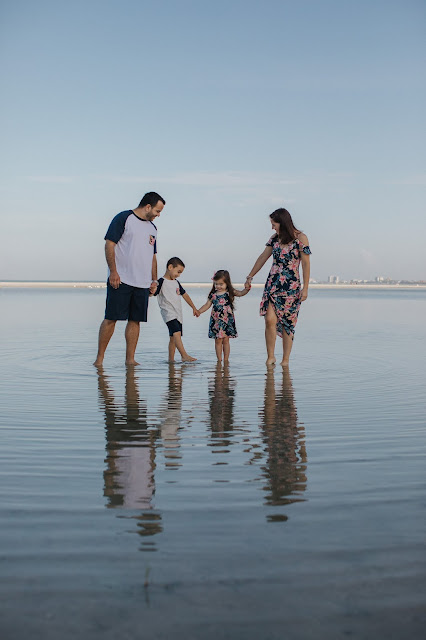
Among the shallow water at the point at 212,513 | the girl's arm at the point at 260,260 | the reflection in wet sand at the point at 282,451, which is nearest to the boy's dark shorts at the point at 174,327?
the girl's arm at the point at 260,260

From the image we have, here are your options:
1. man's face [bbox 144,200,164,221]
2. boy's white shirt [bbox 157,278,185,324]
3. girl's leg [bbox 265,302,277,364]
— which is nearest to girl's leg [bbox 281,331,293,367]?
girl's leg [bbox 265,302,277,364]

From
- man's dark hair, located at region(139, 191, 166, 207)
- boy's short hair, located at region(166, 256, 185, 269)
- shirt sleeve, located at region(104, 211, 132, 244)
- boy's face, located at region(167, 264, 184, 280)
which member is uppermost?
man's dark hair, located at region(139, 191, 166, 207)

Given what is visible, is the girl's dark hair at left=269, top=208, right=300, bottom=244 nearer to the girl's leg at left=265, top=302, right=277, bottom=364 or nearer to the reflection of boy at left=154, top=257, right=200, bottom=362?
the girl's leg at left=265, top=302, right=277, bottom=364

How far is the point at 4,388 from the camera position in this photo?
6.20 metres

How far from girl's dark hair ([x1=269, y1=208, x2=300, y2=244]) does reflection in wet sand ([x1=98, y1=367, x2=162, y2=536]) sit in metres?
3.52

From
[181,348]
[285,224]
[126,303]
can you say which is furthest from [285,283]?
[126,303]

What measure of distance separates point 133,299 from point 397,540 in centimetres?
646

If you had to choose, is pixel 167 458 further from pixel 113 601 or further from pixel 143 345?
pixel 143 345

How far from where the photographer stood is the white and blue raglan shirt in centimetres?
831

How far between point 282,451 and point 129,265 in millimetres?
5019

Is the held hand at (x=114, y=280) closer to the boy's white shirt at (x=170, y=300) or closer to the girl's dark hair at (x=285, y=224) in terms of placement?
the boy's white shirt at (x=170, y=300)

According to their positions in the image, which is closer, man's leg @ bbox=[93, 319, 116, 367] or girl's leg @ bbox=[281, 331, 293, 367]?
man's leg @ bbox=[93, 319, 116, 367]

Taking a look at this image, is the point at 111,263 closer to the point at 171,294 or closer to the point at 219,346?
the point at 171,294

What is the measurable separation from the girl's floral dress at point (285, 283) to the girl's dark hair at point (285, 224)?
78 mm
